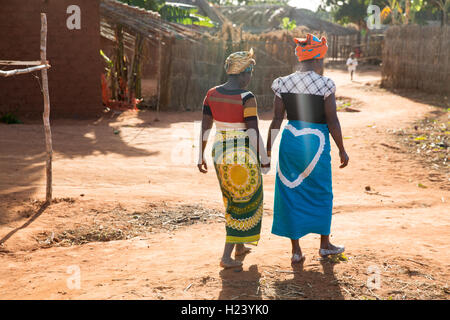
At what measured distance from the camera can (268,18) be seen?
3234cm

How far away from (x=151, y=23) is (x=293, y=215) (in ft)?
33.0

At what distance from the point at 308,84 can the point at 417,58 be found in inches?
572

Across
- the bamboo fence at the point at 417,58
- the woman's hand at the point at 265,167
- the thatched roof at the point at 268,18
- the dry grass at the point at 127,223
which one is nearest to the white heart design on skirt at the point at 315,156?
the woman's hand at the point at 265,167

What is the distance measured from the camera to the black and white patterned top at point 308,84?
370 cm

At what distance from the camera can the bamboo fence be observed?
1591 cm

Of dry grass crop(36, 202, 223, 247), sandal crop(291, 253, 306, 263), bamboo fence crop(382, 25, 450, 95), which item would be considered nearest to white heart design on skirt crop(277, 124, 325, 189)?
sandal crop(291, 253, 306, 263)

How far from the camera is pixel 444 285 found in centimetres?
351

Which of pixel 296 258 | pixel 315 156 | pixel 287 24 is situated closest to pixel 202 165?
pixel 315 156

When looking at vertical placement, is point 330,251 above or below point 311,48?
below

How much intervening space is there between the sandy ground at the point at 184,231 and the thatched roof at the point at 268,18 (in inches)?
940
